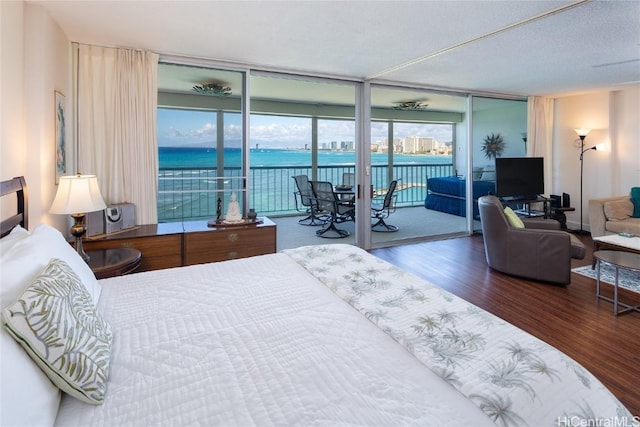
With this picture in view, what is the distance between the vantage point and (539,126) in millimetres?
6266

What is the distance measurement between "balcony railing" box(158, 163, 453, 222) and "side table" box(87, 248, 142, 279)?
3.19ft

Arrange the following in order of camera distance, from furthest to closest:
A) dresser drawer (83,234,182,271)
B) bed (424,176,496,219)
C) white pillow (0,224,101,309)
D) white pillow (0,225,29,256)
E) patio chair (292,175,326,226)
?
1. patio chair (292,175,326,226)
2. bed (424,176,496,219)
3. dresser drawer (83,234,182,271)
4. white pillow (0,225,29,256)
5. white pillow (0,224,101,309)

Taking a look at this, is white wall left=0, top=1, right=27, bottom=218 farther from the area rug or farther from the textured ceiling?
the area rug

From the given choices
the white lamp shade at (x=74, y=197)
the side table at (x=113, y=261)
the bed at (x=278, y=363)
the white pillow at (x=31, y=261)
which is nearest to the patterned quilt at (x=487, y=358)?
the bed at (x=278, y=363)

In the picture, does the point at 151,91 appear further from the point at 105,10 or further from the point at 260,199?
the point at 260,199

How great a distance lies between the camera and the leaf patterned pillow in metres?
0.93

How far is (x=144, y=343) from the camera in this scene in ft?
4.21

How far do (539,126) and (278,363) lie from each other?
6800mm

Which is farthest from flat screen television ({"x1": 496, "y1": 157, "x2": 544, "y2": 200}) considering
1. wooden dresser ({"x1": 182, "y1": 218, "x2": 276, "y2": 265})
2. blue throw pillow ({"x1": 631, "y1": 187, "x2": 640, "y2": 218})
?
wooden dresser ({"x1": 182, "y1": 218, "x2": 276, "y2": 265})

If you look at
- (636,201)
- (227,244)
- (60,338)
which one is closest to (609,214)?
(636,201)

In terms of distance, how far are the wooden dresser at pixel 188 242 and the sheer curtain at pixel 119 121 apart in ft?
1.52

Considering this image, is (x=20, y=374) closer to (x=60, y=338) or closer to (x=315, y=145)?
(x=60, y=338)

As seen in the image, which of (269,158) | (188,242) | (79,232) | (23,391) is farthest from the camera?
(269,158)

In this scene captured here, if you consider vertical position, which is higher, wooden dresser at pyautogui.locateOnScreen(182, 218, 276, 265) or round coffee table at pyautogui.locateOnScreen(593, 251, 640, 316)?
wooden dresser at pyautogui.locateOnScreen(182, 218, 276, 265)
